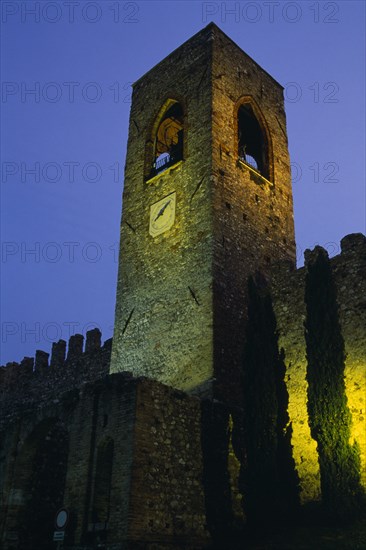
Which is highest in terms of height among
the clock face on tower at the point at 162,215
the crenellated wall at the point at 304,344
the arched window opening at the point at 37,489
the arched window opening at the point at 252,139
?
the arched window opening at the point at 252,139

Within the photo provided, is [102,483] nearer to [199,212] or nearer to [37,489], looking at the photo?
[37,489]

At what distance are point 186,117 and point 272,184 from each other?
3.80 metres

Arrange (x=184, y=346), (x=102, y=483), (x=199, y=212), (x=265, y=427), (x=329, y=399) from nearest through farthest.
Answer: (x=102, y=483) → (x=329, y=399) → (x=265, y=427) → (x=184, y=346) → (x=199, y=212)

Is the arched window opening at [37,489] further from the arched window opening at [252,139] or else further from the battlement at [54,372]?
the arched window opening at [252,139]

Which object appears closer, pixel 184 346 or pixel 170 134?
pixel 184 346

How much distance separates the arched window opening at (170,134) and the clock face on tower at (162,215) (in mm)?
1825

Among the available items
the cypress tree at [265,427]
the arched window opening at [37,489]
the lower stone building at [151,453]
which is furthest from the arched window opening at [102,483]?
the cypress tree at [265,427]

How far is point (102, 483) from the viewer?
13.2 meters

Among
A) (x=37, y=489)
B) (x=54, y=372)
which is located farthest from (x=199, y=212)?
(x=54, y=372)

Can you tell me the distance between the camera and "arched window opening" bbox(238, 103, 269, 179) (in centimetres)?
2205

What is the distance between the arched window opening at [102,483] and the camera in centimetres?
1297

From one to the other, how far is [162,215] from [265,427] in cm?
833

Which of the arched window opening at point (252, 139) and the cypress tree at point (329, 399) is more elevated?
the arched window opening at point (252, 139)

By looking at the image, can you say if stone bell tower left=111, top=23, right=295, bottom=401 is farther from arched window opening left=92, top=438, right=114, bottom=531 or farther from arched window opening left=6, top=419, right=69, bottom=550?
arched window opening left=6, top=419, right=69, bottom=550
